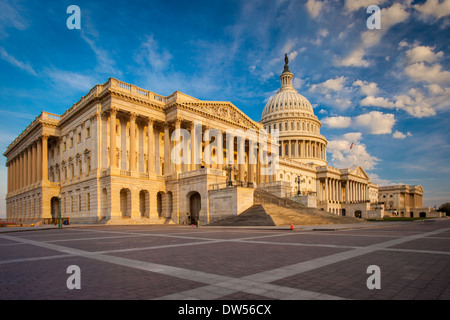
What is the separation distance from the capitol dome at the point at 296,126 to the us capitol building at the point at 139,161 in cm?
5081

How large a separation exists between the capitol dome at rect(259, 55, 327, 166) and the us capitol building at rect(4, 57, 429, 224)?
5081 cm

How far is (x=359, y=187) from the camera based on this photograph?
412 feet

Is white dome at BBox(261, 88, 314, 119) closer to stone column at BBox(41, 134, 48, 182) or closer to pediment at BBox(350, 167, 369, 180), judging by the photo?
pediment at BBox(350, 167, 369, 180)

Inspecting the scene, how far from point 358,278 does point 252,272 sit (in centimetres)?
274

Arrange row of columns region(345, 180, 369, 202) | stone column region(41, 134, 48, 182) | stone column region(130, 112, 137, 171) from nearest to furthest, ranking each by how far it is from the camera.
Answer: stone column region(130, 112, 137, 171) → stone column region(41, 134, 48, 182) → row of columns region(345, 180, 369, 202)

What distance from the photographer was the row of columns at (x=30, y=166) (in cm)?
5903

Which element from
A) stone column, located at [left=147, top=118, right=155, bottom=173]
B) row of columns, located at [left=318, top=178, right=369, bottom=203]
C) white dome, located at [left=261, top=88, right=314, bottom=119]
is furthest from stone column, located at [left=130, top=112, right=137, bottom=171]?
white dome, located at [left=261, top=88, right=314, bottom=119]

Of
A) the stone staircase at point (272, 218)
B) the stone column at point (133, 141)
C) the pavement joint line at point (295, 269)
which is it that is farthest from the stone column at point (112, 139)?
the pavement joint line at point (295, 269)

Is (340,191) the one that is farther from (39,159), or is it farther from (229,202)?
(39,159)

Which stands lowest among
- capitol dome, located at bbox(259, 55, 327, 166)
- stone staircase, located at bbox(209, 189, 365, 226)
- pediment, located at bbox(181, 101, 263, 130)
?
stone staircase, located at bbox(209, 189, 365, 226)

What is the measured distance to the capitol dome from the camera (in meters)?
124

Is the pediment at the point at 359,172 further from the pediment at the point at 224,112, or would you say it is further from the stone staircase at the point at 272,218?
the stone staircase at the point at 272,218

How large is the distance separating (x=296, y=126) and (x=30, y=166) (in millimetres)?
94852
